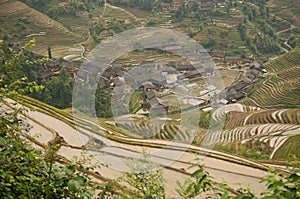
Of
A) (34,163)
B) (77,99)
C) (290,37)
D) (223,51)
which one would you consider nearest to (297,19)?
(290,37)

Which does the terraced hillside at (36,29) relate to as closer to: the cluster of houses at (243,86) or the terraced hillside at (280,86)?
the cluster of houses at (243,86)

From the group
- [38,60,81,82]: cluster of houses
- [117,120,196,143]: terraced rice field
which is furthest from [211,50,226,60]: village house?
[117,120,196,143]: terraced rice field

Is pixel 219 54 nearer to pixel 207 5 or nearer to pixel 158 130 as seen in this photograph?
pixel 207 5

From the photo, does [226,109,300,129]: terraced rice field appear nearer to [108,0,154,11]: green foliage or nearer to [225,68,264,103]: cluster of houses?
[225,68,264,103]: cluster of houses

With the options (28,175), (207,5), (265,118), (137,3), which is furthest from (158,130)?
(137,3)

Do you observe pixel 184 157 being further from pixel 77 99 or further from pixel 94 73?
pixel 94 73

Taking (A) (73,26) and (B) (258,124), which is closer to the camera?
(B) (258,124)

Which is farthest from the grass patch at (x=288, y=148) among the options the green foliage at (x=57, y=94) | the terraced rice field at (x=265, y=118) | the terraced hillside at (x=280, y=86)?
the terraced hillside at (x=280, y=86)

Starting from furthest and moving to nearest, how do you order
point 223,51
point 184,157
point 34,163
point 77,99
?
point 223,51 → point 77,99 → point 184,157 → point 34,163

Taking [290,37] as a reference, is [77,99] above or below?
above
